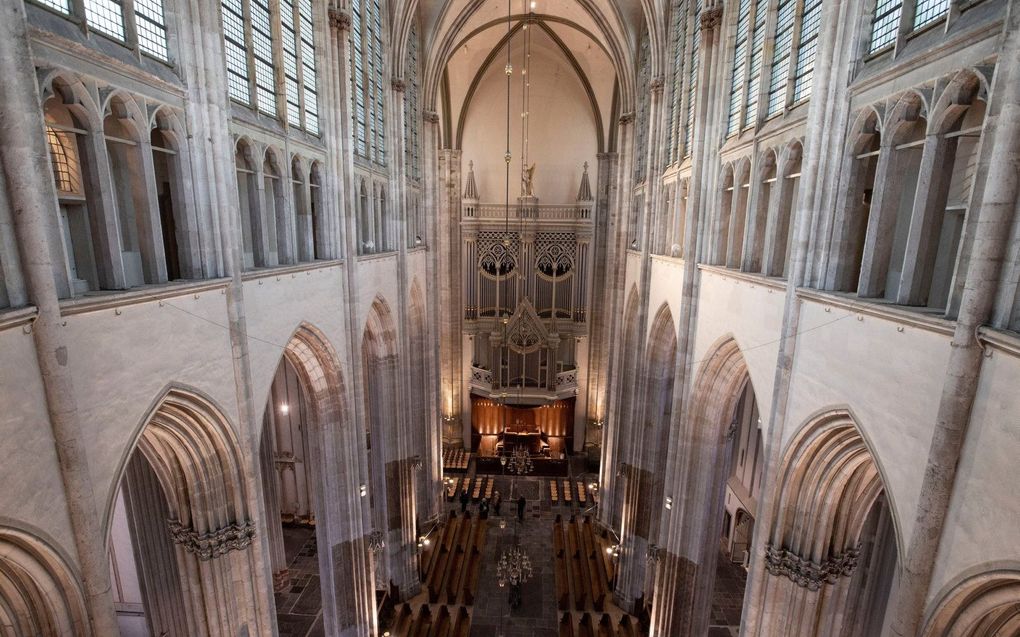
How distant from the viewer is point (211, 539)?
7.50 meters

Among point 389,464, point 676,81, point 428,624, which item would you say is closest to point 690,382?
point 676,81

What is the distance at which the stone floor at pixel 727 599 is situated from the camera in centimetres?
1462

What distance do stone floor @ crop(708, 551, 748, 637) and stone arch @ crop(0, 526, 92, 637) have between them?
1421 cm

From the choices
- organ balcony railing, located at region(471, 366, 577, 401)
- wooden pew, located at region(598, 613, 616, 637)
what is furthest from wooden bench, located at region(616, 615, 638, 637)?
organ balcony railing, located at region(471, 366, 577, 401)

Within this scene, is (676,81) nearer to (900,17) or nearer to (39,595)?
(900,17)

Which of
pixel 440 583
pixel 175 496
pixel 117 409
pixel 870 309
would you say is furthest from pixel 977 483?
pixel 440 583

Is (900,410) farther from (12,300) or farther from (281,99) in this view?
(281,99)

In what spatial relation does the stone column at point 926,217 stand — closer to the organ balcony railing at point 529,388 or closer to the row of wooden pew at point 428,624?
the row of wooden pew at point 428,624


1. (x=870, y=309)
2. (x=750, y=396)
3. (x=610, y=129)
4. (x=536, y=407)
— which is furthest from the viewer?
(x=536, y=407)

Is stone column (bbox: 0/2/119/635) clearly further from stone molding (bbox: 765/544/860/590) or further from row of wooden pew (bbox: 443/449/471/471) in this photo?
→ row of wooden pew (bbox: 443/449/471/471)

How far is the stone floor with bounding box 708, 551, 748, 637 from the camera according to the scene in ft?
48.0

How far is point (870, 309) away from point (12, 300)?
8.51 m

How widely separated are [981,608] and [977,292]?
8.89ft

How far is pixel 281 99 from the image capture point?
9148mm
